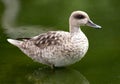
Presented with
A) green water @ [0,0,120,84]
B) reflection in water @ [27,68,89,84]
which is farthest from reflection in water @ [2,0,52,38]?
reflection in water @ [27,68,89,84]

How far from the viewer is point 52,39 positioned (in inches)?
264

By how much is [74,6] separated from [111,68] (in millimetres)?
2929

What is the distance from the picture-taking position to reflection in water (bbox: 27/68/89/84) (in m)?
6.47

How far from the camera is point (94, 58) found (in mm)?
7051

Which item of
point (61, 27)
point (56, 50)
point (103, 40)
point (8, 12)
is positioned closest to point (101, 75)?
point (56, 50)

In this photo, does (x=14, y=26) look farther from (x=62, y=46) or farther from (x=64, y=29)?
(x=62, y=46)

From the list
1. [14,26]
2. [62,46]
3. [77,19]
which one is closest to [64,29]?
[14,26]

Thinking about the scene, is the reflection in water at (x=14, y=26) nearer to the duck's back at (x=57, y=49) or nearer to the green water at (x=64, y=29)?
the green water at (x=64, y=29)

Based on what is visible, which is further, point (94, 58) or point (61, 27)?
point (61, 27)

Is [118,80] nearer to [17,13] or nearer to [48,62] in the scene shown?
[48,62]

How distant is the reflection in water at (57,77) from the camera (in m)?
6.47

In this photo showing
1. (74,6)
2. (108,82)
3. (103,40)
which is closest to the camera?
(108,82)

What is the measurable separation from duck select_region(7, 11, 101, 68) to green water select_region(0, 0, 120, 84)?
199 mm

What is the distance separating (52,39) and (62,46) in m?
0.21
